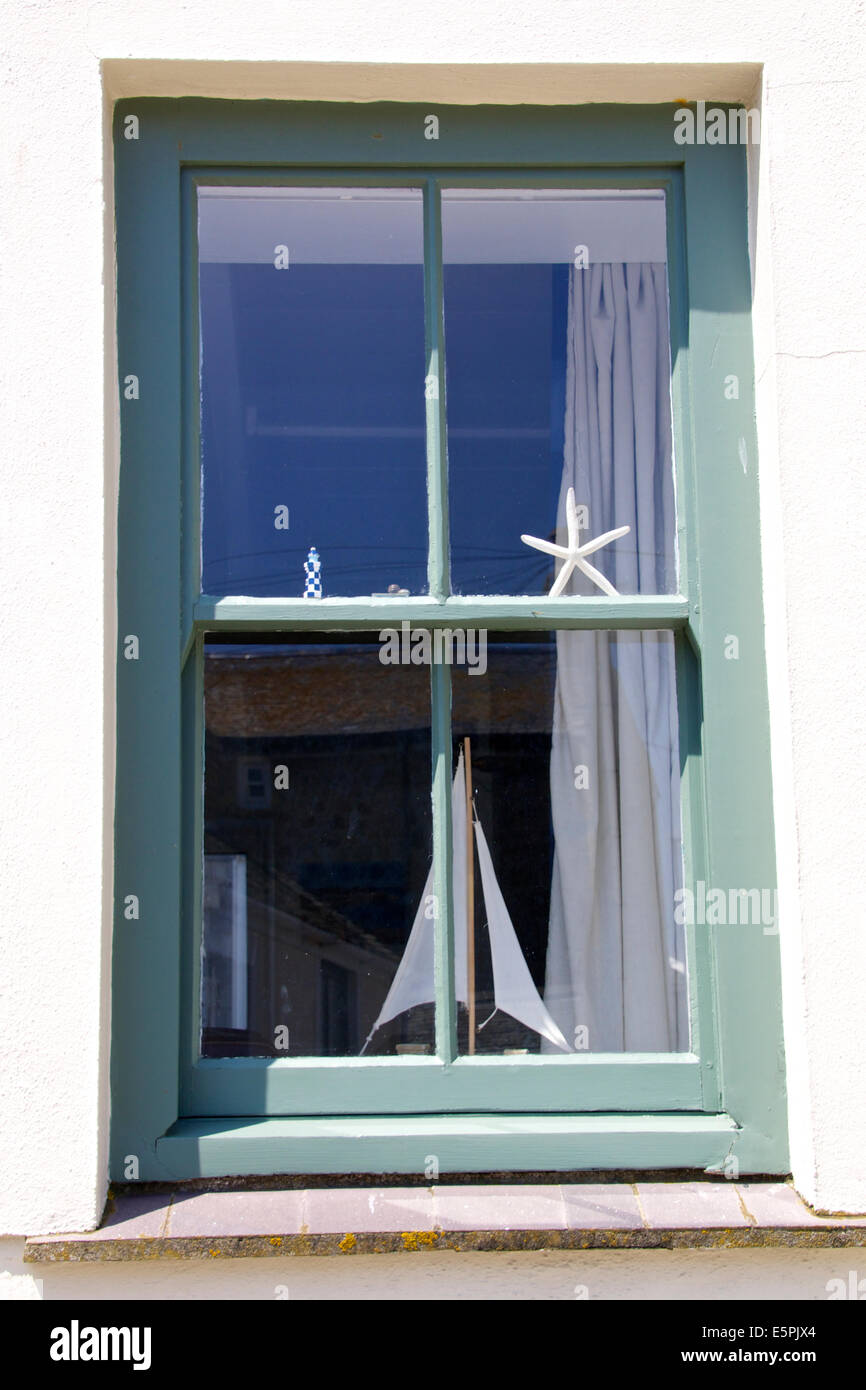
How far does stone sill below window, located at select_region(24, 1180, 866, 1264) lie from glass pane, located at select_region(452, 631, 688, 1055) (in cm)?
31

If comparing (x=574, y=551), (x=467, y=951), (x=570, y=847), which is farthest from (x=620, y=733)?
(x=467, y=951)

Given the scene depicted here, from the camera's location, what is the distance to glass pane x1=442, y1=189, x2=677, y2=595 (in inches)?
97.2

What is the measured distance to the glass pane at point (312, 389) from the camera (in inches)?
96.3

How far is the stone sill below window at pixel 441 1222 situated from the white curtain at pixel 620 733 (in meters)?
0.34

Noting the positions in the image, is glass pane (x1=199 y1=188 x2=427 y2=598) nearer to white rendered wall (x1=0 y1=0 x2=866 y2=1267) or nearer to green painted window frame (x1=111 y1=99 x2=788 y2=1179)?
green painted window frame (x1=111 y1=99 x2=788 y2=1179)

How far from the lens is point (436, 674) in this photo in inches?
88.3

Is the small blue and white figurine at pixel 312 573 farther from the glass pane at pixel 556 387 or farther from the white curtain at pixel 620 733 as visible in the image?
the white curtain at pixel 620 733

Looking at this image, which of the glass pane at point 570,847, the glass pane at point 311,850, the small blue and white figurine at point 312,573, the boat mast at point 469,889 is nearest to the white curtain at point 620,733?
the glass pane at point 570,847

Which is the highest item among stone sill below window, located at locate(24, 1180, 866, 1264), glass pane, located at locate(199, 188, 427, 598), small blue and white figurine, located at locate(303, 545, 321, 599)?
glass pane, located at locate(199, 188, 427, 598)

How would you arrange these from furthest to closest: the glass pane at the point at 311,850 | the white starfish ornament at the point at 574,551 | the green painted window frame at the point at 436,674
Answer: the white starfish ornament at the point at 574,551, the glass pane at the point at 311,850, the green painted window frame at the point at 436,674

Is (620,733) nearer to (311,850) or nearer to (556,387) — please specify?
(311,850)

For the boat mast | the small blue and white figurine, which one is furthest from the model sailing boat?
the small blue and white figurine

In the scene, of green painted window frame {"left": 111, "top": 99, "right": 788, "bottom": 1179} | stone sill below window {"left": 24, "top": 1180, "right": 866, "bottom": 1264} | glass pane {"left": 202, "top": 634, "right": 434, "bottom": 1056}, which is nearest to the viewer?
stone sill below window {"left": 24, "top": 1180, "right": 866, "bottom": 1264}

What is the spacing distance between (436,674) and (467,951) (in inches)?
20.7
